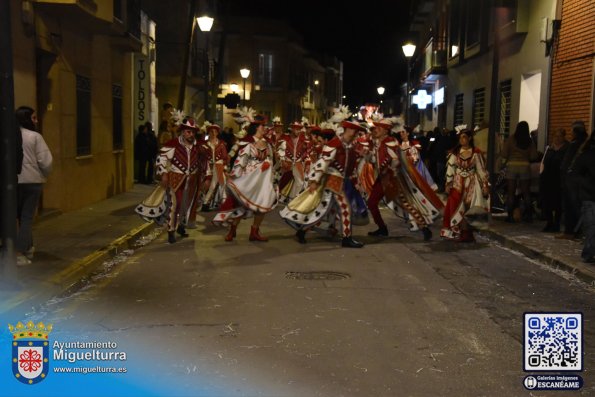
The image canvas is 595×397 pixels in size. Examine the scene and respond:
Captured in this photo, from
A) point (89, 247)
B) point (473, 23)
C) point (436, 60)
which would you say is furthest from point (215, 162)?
point (436, 60)

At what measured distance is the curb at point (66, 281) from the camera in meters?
7.02

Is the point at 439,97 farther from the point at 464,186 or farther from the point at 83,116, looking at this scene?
the point at 464,186

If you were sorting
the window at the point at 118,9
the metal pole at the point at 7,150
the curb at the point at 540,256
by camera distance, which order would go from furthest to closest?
the window at the point at 118,9
the curb at the point at 540,256
the metal pole at the point at 7,150

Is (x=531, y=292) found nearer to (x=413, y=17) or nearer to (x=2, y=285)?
(x=2, y=285)

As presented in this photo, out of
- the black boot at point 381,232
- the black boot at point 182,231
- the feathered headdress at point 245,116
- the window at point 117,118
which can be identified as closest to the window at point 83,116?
the window at point 117,118

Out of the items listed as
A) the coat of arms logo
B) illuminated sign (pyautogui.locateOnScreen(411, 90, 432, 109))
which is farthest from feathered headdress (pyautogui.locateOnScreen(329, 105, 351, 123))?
illuminated sign (pyautogui.locateOnScreen(411, 90, 432, 109))

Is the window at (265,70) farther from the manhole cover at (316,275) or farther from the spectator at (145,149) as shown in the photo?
the manhole cover at (316,275)

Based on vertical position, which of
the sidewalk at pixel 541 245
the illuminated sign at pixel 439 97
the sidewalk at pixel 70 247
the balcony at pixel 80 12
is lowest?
the sidewalk at pixel 70 247

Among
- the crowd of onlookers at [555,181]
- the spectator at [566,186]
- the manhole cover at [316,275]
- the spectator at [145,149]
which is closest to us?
the manhole cover at [316,275]

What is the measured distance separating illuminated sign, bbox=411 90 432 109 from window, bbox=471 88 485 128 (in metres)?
12.6

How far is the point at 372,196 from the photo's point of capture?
40.3ft

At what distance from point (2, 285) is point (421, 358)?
4.39m

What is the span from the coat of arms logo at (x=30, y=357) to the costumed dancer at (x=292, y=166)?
11139mm

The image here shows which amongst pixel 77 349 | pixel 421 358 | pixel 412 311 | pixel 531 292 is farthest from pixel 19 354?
pixel 531 292
